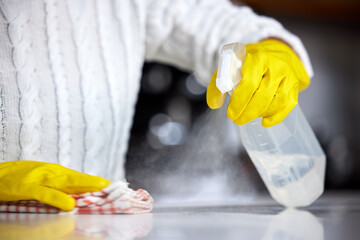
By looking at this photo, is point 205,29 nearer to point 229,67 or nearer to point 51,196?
point 229,67

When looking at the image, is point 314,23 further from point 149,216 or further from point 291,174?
point 149,216

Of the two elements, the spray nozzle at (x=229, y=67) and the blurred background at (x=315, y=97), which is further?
the blurred background at (x=315, y=97)

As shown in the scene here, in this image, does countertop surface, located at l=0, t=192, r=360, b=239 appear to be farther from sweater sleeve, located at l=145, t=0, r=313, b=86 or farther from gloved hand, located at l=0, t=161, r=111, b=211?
sweater sleeve, located at l=145, t=0, r=313, b=86

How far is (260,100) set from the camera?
795mm

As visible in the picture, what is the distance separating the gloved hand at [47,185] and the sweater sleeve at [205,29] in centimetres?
56

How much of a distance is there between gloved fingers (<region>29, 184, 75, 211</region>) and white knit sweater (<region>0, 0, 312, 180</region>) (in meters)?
0.29

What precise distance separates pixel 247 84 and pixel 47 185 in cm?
35

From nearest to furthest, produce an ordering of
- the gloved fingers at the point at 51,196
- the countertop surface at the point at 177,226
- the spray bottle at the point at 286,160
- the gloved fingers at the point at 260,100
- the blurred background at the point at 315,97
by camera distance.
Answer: the countertop surface at the point at 177,226
the gloved fingers at the point at 51,196
the gloved fingers at the point at 260,100
the spray bottle at the point at 286,160
the blurred background at the point at 315,97

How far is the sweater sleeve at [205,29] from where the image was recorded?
1.17 m

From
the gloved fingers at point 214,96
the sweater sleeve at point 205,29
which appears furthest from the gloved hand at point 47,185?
the sweater sleeve at point 205,29

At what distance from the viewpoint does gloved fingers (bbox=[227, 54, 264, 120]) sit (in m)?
0.76

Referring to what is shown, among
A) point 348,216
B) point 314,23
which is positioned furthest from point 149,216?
point 314,23

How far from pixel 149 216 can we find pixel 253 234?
8.3 inches

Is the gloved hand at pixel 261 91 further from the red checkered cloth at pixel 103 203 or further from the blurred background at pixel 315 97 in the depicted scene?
the blurred background at pixel 315 97
